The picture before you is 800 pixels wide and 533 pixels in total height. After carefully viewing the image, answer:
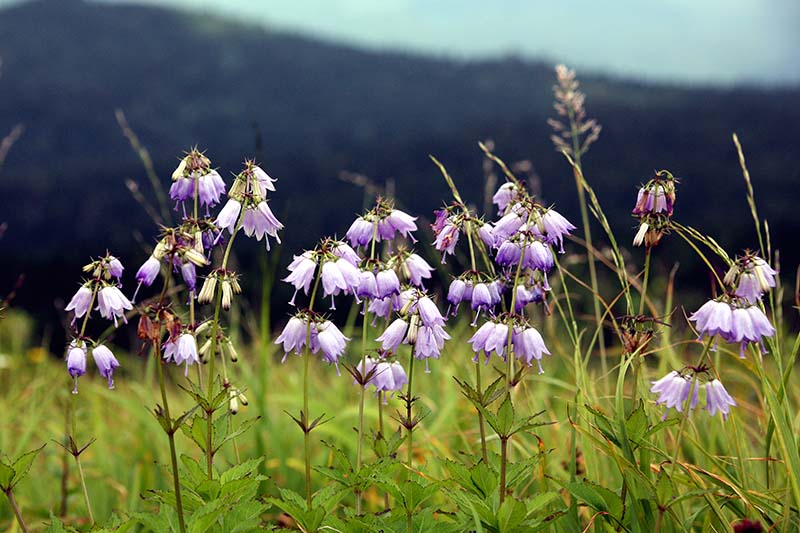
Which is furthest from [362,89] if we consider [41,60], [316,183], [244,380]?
[244,380]

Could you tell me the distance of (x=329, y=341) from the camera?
2168 mm

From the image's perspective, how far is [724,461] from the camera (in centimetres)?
299

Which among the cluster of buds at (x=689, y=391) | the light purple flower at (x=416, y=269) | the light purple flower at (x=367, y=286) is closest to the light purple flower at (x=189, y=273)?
the light purple flower at (x=367, y=286)

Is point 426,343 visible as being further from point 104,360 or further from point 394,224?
point 104,360

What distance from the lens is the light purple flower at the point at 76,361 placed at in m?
2.21

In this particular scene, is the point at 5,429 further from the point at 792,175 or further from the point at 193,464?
the point at 792,175

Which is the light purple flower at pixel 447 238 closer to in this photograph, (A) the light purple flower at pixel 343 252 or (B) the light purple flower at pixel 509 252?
(B) the light purple flower at pixel 509 252

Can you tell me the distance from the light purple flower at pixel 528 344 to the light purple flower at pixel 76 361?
A: 132cm

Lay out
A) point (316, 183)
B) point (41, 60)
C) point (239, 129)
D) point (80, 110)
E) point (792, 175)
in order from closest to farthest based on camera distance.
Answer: point (792, 175)
point (316, 183)
point (80, 110)
point (239, 129)
point (41, 60)

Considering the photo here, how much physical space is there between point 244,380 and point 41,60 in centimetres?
21949

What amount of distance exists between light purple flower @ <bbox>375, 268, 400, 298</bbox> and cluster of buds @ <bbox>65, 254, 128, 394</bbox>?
71cm

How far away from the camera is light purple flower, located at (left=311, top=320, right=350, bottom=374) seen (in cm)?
215

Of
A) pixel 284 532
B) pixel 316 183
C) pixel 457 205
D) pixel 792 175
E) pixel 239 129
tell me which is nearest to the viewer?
pixel 284 532

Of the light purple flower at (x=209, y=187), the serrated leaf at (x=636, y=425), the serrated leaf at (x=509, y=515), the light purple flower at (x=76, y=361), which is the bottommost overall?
the serrated leaf at (x=509, y=515)
